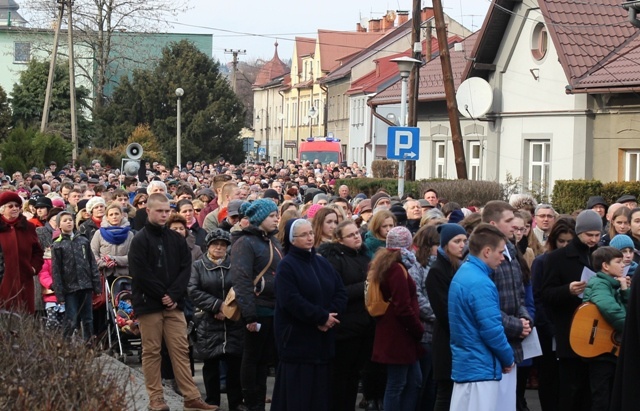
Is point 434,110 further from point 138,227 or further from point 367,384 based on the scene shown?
point 367,384

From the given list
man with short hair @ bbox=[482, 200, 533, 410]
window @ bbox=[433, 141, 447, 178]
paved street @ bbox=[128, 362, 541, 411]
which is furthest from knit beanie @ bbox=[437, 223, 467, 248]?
window @ bbox=[433, 141, 447, 178]

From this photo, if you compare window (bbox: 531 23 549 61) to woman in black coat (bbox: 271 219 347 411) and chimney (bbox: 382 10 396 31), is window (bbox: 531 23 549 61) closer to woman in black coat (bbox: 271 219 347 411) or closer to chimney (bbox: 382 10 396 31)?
woman in black coat (bbox: 271 219 347 411)

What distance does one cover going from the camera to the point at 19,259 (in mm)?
11758

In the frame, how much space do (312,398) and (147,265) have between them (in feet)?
6.38

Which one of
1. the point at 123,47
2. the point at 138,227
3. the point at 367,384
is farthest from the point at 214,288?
the point at 123,47

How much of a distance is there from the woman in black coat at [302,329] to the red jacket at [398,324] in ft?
1.58

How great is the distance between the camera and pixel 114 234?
1303cm

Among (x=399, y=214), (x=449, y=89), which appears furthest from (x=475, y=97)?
(x=399, y=214)

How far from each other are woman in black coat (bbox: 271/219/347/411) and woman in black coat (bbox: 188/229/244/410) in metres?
1.55

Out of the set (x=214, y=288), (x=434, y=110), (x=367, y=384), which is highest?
(x=434, y=110)

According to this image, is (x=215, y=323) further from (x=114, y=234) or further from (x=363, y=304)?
(x=114, y=234)

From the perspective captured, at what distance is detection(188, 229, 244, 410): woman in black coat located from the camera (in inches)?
415

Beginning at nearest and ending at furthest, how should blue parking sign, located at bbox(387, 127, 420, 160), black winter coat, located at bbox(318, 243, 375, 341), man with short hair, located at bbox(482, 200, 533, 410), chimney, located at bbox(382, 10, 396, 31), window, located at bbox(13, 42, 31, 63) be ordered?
1. man with short hair, located at bbox(482, 200, 533, 410)
2. black winter coat, located at bbox(318, 243, 375, 341)
3. blue parking sign, located at bbox(387, 127, 420, 160)
4. window, located at bbox(13, 42, 31, 63)
5. chimney, located at bbox(382, 10, 396, 31)

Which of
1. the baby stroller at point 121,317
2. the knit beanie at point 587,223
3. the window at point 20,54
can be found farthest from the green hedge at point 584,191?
the window at point 20,54
